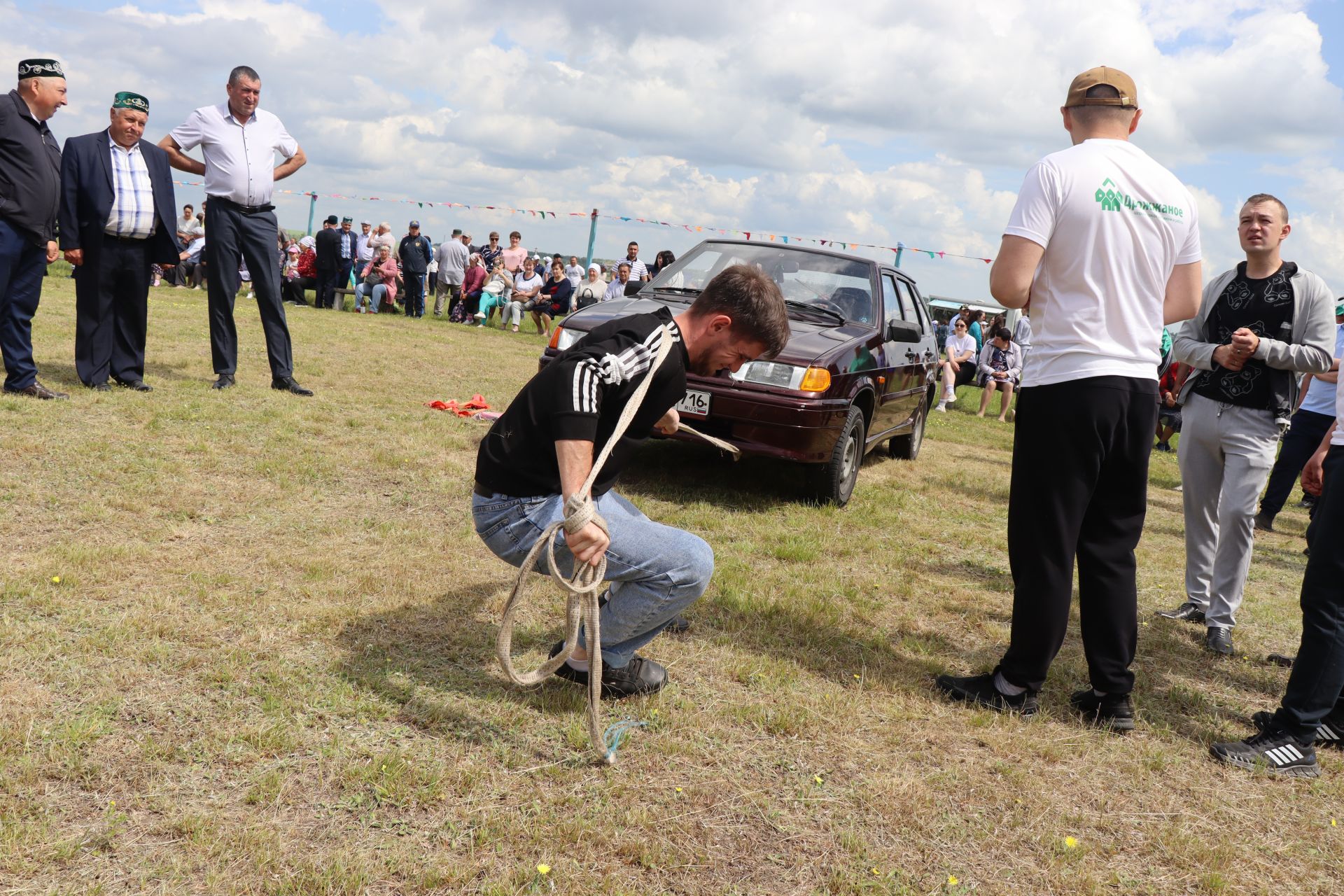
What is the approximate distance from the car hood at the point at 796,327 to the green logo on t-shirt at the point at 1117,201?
265 centimetres

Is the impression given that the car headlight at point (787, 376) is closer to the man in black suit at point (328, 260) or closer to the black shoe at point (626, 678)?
the black shoe at point (626, 678)

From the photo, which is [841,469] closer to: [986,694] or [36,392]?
[986,694]

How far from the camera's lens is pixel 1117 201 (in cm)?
324

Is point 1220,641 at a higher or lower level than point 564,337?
lower

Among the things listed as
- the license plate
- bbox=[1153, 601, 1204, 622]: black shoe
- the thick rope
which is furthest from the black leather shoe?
bbox=[1153, 601, 1204, 622]: black shoe

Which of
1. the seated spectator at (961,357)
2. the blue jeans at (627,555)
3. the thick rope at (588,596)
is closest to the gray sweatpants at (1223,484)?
the blue jeans at (627,555)

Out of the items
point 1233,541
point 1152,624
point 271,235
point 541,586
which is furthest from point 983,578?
point 271,235

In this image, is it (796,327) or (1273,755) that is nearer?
(1273,755)

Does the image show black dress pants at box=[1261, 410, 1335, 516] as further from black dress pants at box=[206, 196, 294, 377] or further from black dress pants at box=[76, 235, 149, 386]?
black dress pants at box=[76, 235, 149, 386]

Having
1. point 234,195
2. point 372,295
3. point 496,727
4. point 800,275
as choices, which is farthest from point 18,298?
point 372,295

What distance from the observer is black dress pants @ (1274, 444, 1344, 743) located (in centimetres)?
324

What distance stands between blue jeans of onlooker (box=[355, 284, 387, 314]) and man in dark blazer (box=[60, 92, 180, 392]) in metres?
12.5

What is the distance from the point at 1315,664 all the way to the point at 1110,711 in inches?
26.2

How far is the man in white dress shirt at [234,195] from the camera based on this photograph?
7316mm
